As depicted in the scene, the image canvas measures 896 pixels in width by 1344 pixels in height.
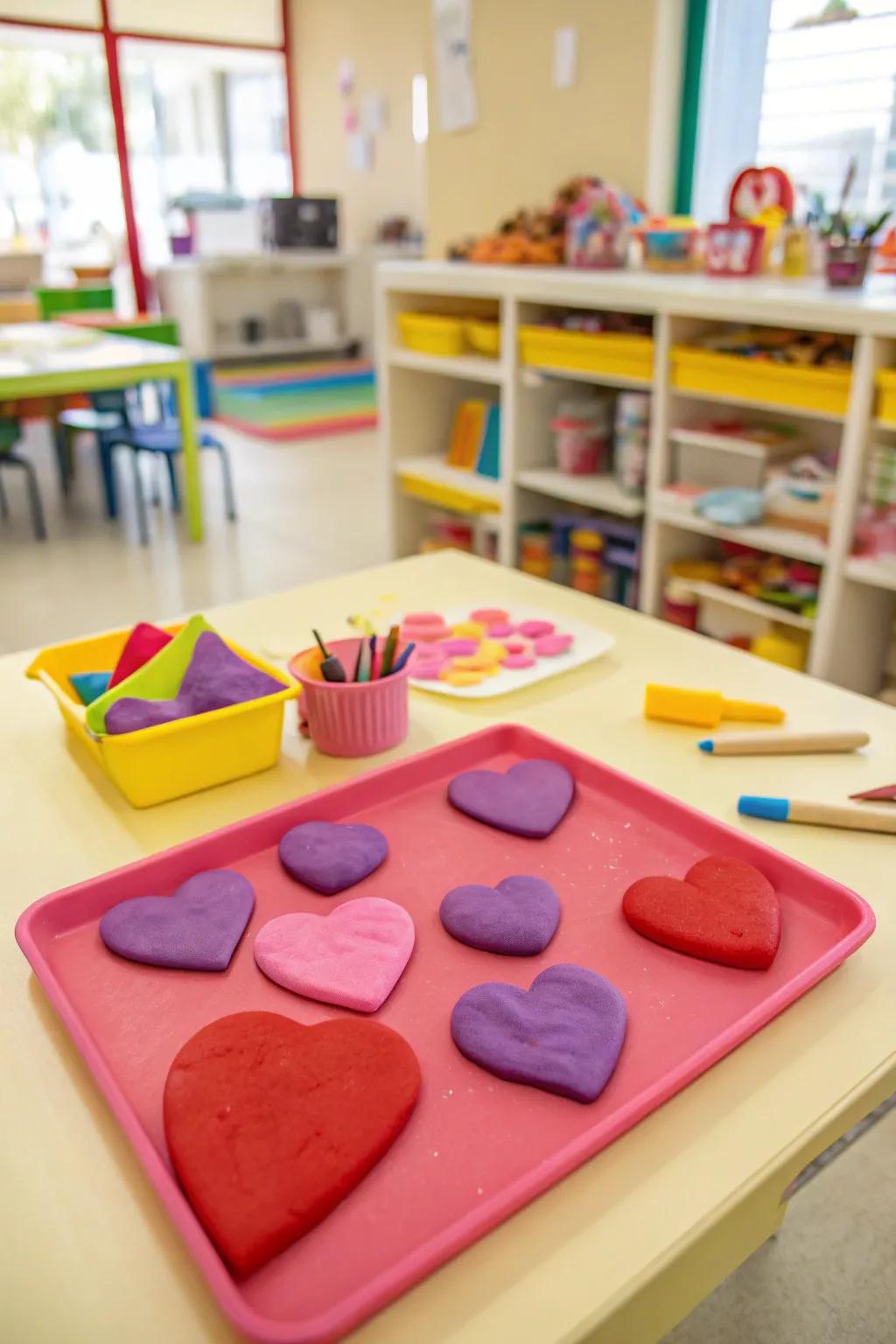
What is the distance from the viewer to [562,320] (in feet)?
8.66

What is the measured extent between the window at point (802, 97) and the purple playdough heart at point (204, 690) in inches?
83.6

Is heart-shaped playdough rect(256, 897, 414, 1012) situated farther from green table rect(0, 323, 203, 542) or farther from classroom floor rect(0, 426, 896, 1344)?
green table rect(0, 323, 203, 542)

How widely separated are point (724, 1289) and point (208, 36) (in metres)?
7.56

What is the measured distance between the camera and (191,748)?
904 millimetres

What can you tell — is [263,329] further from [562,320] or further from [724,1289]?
[724,1289]

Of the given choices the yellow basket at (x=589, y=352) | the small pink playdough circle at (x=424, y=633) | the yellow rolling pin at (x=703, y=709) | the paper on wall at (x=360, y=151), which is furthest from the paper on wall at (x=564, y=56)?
the paper on wall at (x=360, y=151)

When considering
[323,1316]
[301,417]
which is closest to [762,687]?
[323,1316]

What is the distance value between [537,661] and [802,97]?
2.06 metres

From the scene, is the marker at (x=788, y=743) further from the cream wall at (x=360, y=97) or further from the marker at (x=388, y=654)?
the cream wall at (x=360, y=97)

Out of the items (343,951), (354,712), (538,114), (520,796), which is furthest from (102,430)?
(343,951)

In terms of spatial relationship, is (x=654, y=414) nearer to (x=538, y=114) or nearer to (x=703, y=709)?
(x=538, y=114)

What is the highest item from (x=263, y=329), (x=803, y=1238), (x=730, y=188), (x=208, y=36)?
(x=208, y=36)

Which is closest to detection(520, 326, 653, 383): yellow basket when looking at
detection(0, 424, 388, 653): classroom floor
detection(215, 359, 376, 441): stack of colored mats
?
detection(0, 424, 388, 653): classroom floor

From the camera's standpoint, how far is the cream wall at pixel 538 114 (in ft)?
8.93
